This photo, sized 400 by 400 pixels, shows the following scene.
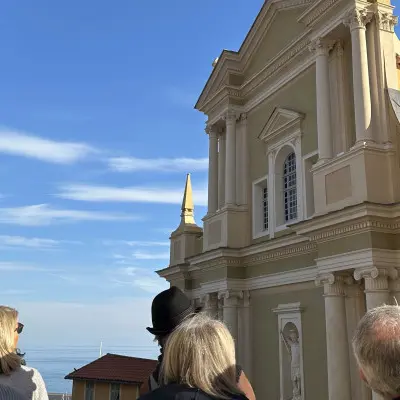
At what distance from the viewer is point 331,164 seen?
412 inches

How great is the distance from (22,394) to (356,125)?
340 inches

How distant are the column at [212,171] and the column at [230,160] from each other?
1.07 m

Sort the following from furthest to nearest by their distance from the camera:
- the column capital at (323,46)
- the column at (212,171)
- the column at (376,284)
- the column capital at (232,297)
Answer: the column at (212,171) → the column capital at (232,297) → the column capital at (323,46) → the column at (376,284)

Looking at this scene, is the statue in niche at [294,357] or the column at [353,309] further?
the statue in niche at [294,357]

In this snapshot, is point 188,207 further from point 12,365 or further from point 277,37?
point 12,365

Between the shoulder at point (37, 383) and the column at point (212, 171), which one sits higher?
the column at point (212, 171)

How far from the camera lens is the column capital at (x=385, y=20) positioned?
10570mm

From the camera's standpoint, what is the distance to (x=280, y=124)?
543 inches

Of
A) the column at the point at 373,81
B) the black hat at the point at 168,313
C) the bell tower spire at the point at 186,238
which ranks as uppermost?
the column at the point at 373,81

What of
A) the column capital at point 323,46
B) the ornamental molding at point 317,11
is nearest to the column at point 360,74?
the ornamental molding at point 317,11

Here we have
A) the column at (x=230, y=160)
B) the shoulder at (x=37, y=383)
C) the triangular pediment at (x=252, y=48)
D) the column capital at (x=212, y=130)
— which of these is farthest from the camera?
the column capital at (x=212, y=130)

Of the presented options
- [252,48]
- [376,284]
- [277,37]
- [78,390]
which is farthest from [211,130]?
[78,390]

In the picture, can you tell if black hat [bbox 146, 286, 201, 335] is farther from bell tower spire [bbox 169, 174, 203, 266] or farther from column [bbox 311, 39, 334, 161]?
bell tower spire [bbox 169, 174, 203, 266]

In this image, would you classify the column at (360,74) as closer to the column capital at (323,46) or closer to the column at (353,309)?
the column capital at (323,46)
